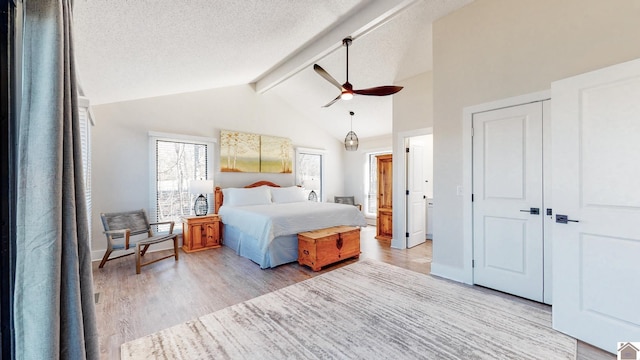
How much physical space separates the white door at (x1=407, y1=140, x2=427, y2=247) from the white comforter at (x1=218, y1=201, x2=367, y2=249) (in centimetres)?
98

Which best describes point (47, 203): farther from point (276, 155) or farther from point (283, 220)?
point (276, 155)

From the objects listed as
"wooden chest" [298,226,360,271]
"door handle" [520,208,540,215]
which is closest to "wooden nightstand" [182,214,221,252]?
"wooden chest" [298,226,360,271]

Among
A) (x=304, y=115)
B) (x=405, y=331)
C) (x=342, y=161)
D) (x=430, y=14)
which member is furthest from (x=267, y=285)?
(x=342, y=161)

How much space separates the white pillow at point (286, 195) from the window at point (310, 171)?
51 centimetres

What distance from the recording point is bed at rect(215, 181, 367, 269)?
3.59 meters

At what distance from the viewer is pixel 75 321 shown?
3.08 feet

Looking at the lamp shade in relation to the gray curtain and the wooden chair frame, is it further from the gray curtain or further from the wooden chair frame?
the gray curtain

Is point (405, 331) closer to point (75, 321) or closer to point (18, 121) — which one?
point (75, 321)

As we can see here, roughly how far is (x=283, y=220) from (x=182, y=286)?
56.0 inches

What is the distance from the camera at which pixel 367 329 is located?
84.7 inches

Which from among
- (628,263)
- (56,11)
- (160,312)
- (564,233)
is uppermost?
(56,11)

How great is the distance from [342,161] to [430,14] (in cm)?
491

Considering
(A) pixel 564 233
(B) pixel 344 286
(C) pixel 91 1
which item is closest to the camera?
(C) pixel 91 1

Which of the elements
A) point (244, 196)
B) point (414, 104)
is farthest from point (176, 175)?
point (414, 104)
